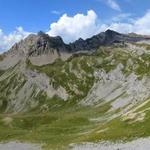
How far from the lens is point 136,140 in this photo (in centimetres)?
7244

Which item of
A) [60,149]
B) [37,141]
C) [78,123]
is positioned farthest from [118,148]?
[78,123]

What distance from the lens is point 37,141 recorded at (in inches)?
4520

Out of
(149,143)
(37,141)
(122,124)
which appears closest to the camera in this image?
(149,143)

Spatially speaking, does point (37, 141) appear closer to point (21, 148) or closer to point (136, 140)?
point (21, 148)

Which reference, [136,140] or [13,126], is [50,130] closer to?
[13,126]

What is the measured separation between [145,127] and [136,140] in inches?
425

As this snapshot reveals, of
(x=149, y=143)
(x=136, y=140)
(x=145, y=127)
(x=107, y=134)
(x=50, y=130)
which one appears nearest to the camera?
(x=149, y=143)

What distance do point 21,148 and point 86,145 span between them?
2810 cm

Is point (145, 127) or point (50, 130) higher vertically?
point (145, 127)

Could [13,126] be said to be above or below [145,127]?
below

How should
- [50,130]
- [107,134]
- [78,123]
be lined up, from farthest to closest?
[78,123], [50,130], [107,134]

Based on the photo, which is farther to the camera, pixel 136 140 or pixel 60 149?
pixel 60 149

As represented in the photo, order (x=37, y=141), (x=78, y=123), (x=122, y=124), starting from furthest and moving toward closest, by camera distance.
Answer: (x=78, y=123) → (x=37, y=141) → (x=122, y=124)

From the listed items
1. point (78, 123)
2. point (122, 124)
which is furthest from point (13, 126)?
point (122, 124)
